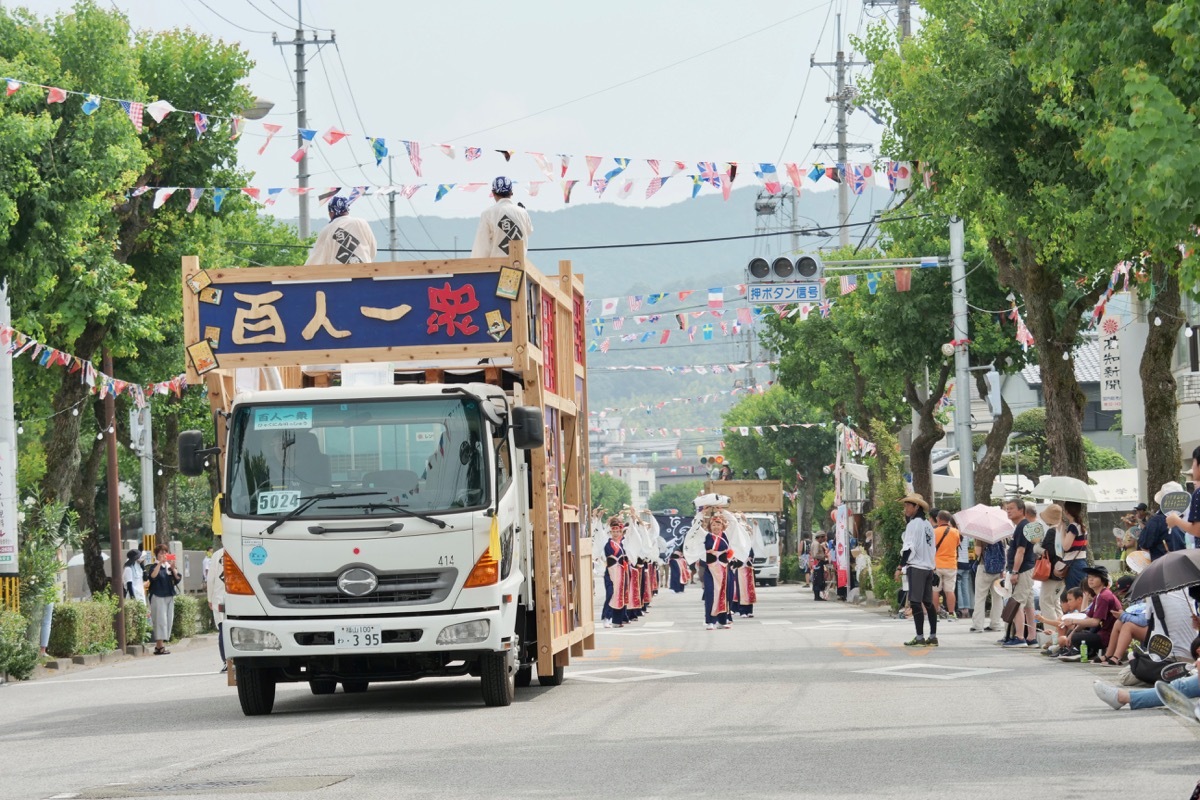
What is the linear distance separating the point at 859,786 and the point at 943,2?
15.9 m

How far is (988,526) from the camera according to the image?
23844 mm

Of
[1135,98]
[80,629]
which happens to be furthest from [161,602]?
[1135,98]

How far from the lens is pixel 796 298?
30.3 metres

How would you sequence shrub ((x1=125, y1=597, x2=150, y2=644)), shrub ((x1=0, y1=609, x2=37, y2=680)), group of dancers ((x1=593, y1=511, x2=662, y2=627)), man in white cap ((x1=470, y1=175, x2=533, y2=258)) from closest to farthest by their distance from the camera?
man in white cap ((x1=470, y1=175, x2=533, y2=258)), shrub ((x1=0, y1=609, x2=37, y2=680)), group of dancers ((x1=593, y1=511, x2=662, y2=627)), shrub ((x1=125, y1=597, x2=150, y2=644))

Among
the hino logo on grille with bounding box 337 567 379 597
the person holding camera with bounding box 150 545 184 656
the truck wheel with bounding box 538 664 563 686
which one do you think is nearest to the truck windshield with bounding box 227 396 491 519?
the hino logo on grille with bounding box 337 567 379 597

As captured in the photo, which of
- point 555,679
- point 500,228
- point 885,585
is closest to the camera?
point 500,228

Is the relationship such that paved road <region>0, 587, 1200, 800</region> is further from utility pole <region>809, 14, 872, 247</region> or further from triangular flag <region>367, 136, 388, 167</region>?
utility pole <region>809, 14, 872, 247</region>

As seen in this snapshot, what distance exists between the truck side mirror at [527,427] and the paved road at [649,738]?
6.84ft

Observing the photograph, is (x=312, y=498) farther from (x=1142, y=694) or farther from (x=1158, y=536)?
(x=1158, y=536)

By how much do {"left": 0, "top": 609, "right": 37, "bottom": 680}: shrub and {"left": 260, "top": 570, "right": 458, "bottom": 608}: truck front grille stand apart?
493 inches

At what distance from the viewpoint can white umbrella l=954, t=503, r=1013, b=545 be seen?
78.2ft

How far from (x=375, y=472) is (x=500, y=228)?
124 inches

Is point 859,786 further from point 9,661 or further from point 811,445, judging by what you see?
point 811,445

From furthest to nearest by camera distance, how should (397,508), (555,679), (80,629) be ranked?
(80,629) → (555,679) → (397,508)
